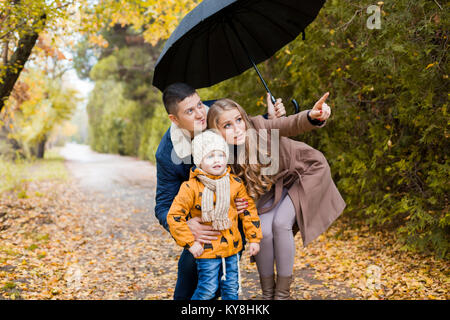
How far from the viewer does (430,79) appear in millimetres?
4133

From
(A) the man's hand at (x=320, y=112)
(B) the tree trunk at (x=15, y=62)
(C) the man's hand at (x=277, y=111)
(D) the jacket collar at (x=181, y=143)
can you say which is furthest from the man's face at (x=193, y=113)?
(B) the tree trunk at (x=15, y=62)

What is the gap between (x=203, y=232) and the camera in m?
2.41

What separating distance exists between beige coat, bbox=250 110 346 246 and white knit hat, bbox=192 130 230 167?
0.33 metres

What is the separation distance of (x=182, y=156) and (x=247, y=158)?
0.49 m

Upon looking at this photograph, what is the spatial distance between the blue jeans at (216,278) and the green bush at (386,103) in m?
2.81

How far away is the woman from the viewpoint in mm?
2479

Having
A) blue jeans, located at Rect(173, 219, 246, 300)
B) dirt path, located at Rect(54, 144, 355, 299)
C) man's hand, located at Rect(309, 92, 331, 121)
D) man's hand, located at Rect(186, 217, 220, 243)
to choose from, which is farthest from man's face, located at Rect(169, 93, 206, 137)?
dirt path, located at Rect(54, 144, 355, 299)

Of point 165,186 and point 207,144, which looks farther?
point 165,186

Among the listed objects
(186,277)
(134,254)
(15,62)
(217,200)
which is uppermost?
(15,62)

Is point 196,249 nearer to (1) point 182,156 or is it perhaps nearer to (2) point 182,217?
(2) point 182,217

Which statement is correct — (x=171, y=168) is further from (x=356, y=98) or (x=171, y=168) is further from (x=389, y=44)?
(x=356, y=98)

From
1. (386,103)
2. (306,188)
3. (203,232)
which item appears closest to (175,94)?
(203,232)

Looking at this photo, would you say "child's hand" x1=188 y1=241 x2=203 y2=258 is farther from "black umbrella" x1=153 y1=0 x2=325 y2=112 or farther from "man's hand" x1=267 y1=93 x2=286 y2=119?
"black umbrella" x1=153 y1=0 x2=325 y2=112
